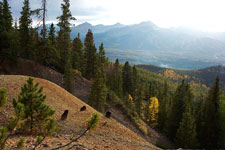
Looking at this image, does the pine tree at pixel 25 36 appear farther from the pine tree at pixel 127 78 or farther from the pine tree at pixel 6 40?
the pine tree at pixel 127 78

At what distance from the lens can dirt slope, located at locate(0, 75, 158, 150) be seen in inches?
414

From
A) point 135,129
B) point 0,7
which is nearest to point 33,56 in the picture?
point 0,7

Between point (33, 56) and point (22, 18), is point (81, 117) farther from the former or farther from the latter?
point (22, 18)

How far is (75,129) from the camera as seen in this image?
1231 centimetres

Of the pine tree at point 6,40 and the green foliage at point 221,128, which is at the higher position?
the pine tree at point 6,40

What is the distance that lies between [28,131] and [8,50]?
72.8ft

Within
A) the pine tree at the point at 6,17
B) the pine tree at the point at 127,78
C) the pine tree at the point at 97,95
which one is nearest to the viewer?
the pine tree at the point at 6,17

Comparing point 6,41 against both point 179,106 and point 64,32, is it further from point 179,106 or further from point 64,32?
point 179,106

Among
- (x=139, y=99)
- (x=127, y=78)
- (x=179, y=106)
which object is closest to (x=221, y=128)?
(x=179, y=106)

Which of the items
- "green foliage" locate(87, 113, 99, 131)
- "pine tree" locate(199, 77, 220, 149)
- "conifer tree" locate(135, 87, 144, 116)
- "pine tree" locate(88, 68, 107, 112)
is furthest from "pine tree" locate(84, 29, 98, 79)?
"green foliage" locate(87, 113, 99, 131)

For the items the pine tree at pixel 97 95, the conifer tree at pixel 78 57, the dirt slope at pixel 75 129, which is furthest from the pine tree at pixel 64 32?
the dirt slope at pixel 75 129

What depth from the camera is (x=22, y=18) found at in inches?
1446

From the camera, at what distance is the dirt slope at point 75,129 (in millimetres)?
10504

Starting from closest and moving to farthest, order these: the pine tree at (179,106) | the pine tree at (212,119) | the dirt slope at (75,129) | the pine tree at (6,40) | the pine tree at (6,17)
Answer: the dirt slope at (75,129) → the pine tree at (6,40) → the pine tree at (6,17) → the pine tree at (212,119) → the pine tree at (179,106)
